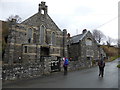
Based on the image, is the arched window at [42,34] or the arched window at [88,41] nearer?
the arched window at [42,34]

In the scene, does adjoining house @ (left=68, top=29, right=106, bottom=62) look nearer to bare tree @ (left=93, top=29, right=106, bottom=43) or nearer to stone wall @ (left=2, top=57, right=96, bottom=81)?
stone wall @ (left=2, top=57, right=96, bottom=81)

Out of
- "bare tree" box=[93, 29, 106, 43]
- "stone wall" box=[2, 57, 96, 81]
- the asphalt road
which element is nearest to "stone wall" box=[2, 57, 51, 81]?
"stone wall" box=[2, 57, 96, 81]

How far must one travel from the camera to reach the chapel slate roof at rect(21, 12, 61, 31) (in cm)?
2954

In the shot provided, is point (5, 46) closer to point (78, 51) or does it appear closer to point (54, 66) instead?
point (54, 66)

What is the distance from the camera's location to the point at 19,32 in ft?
90.0

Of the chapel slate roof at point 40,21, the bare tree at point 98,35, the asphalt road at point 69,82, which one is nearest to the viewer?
the asphalt road at point 69,82

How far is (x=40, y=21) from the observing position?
102 ft

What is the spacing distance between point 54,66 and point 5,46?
50.1 ft

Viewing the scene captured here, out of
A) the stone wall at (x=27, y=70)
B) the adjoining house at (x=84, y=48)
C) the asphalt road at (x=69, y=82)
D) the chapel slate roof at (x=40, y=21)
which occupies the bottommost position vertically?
the asphalt road at (x=69, y=82)

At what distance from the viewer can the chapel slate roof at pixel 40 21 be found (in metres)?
29.5

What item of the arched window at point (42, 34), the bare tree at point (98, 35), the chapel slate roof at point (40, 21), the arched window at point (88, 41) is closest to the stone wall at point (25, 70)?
the arched window at point (42, 34)

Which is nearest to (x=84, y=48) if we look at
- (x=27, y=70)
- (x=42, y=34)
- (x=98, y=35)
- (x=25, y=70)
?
(x=42, y=34)

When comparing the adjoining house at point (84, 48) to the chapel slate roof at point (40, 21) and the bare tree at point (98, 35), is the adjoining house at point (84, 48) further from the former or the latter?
the bare tree at point (98, 35)

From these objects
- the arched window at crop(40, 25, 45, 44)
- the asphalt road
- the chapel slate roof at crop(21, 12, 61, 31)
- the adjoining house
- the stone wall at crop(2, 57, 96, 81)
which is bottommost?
the asphalt road
